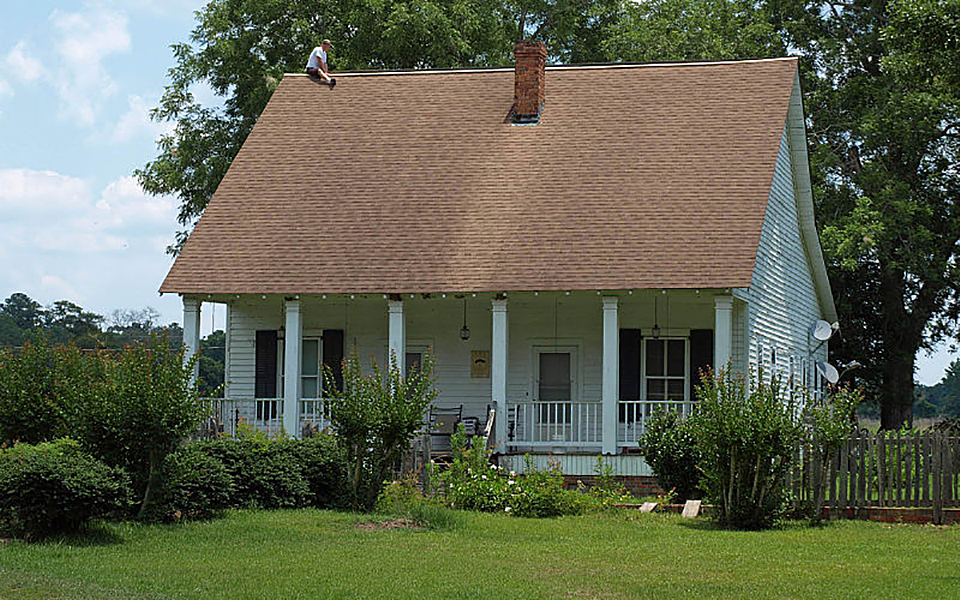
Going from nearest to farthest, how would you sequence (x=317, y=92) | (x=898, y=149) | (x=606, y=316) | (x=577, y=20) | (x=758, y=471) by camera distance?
1. (x=758, y=471)
2. (x=606, y=316)
3. (x=317, y=92)
4. (x=898, y=149)
5. (x=577, y=20)

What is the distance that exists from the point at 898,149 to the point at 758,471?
20.2m

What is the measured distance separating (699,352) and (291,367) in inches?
297

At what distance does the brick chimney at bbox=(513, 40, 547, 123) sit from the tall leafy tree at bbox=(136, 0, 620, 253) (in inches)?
353

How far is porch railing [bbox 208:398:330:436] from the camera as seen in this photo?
22984 millimetres

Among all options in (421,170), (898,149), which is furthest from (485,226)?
(898,149)

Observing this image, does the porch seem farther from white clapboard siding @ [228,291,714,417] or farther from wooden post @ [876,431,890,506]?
wooden post @ [876,431,890,506]

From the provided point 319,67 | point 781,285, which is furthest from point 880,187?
point 319,67

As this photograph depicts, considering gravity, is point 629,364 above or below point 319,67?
below

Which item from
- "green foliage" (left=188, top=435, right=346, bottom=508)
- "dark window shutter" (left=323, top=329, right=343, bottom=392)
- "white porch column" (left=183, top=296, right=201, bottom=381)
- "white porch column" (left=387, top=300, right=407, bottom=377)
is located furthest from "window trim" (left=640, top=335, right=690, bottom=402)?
"white porch column" (left=183, top=296, right=201, bottom=381)

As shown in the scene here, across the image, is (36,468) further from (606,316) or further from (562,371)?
(562,371)

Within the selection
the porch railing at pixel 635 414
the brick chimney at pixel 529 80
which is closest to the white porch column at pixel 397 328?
the porch railing at pixel 635 414

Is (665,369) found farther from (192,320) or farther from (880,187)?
(880,187)

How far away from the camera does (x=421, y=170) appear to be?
24.8m

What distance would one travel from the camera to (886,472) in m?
17.0
